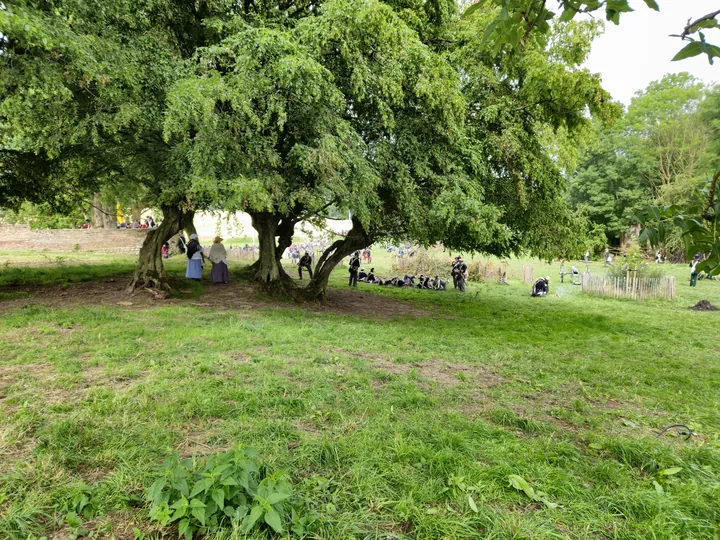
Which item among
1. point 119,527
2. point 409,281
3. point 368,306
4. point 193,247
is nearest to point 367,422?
point 119,527

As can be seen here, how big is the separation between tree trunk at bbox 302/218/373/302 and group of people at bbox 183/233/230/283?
9.47ft

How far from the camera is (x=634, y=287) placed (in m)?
16.4

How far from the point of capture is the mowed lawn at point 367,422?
2482 mm

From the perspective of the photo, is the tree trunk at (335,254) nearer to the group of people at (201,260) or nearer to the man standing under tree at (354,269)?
the group of people at (201,260)

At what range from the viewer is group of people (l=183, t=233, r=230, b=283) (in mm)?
12625

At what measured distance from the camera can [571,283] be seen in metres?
21.5

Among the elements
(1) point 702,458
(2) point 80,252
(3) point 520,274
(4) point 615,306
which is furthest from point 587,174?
(1) point 702,458

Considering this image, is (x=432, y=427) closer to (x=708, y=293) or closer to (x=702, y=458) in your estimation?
(x=702, y=458)

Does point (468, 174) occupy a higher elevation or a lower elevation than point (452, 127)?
lower

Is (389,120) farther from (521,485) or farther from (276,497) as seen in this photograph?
(276,497)

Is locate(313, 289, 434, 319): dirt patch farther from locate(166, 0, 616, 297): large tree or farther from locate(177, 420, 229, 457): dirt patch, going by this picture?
locate(177, 420, 229, 457): dirt patch

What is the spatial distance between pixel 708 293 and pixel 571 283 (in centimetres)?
534

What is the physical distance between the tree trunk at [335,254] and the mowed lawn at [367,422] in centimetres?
340

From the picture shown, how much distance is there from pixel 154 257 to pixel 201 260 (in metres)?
1.76
